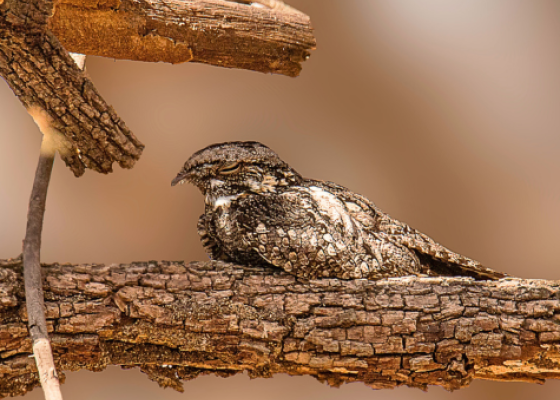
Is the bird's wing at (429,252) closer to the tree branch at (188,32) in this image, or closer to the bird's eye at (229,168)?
the bird's eye at (229,168)

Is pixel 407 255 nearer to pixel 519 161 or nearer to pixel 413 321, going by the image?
pixel 413 321

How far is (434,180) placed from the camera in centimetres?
254

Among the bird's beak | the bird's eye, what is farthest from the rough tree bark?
the bird's eye

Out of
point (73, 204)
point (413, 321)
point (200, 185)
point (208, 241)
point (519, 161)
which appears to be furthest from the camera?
point (519, 161)

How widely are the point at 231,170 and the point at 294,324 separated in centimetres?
53

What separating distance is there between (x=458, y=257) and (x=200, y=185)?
943mm

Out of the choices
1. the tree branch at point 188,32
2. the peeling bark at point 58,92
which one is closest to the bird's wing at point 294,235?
the peeling bark at point 58,92

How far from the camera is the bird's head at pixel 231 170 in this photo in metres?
1.70

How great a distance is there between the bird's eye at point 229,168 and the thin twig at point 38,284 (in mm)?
521

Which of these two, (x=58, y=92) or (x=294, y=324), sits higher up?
(x=58, y=92)

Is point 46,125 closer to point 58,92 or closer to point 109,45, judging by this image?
point 58,92

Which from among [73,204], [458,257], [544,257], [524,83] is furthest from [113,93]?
[544,257]

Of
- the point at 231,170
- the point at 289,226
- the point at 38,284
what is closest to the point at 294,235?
the point at 289,226

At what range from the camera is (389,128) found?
2521 millimetres
